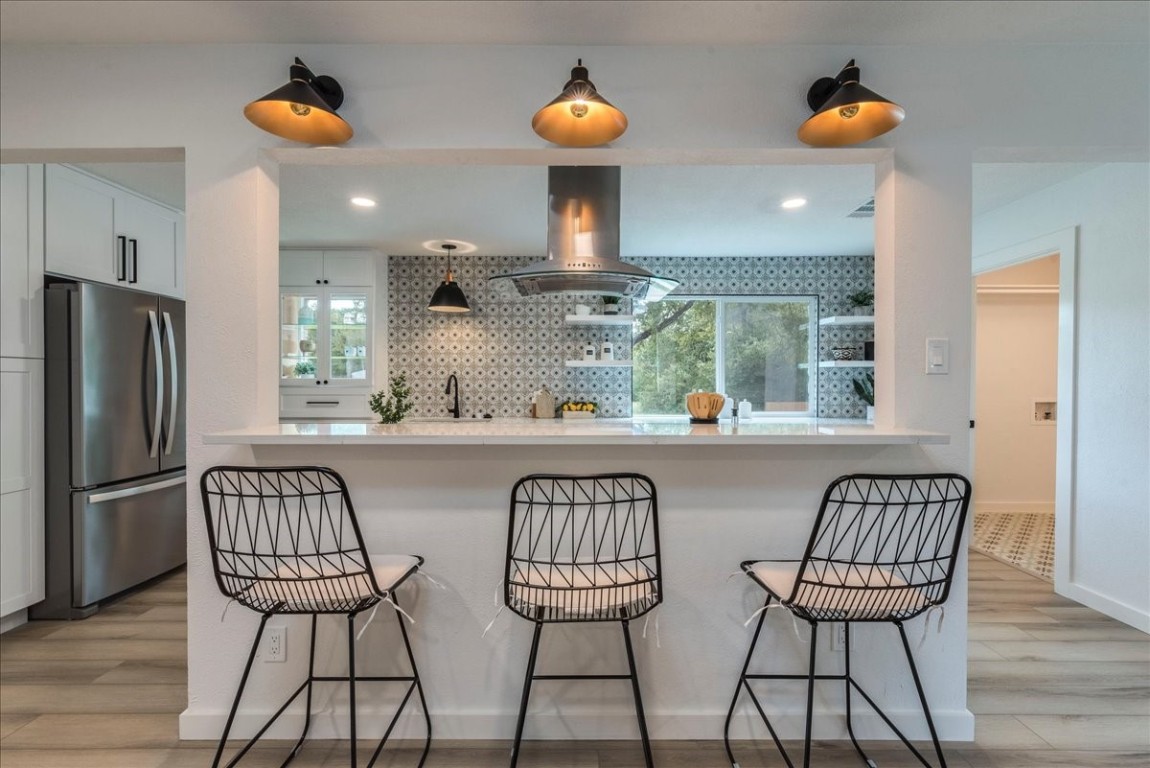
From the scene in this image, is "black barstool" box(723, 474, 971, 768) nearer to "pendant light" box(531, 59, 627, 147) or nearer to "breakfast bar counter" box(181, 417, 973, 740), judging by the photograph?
"breakfast bar counter" box(181, 417, 973, 740)

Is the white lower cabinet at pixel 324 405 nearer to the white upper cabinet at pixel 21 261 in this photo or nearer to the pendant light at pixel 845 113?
the white upper cabinet at pixel 21 261

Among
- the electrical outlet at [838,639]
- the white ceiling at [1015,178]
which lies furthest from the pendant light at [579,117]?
the white ceiling at [1015,178]

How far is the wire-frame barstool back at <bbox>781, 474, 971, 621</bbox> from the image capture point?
1.54 m

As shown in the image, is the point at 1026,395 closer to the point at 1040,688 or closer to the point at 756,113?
the point at 1040,688

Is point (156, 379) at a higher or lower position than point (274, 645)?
higher

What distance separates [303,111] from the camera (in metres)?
1.69

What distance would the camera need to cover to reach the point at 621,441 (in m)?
1.68

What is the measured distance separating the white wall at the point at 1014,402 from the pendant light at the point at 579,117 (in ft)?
16.4

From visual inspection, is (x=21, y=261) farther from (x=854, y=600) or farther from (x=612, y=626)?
(x=854, y=600)

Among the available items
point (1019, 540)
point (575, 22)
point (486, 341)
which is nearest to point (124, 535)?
point (486, 341)

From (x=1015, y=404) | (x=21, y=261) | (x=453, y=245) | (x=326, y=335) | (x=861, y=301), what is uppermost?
(x=453, y=245)

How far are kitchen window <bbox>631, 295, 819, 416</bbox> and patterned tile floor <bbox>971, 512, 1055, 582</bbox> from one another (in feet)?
5.30

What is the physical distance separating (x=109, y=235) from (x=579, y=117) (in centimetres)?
301

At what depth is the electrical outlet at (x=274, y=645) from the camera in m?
1.88
